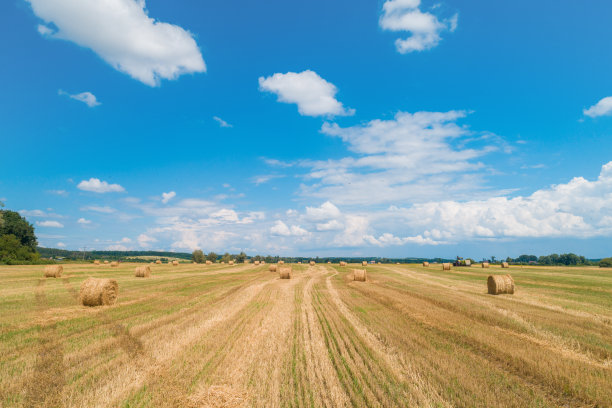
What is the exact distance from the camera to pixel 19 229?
65750mm

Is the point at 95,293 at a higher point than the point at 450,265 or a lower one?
higher

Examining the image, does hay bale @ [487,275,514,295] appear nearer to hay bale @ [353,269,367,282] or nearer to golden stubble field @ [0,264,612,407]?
golden stubble field @ [0,264,612,407]

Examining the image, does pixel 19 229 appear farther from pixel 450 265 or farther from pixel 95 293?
pixel 450 265

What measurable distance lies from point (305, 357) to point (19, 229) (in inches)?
3355

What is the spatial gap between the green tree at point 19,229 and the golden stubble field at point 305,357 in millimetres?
70816

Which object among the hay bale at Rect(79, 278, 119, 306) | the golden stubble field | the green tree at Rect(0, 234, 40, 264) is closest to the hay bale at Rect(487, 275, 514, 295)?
the golden stubble field

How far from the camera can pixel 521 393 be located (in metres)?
→ 5.63

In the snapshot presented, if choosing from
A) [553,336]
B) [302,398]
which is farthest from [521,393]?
[553,336]

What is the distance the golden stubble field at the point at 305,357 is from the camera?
5.47 metres

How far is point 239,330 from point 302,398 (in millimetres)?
5026

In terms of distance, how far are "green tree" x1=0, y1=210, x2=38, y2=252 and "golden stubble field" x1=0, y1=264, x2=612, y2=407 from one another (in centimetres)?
7082

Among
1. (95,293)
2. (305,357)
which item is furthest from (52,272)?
(305,357)

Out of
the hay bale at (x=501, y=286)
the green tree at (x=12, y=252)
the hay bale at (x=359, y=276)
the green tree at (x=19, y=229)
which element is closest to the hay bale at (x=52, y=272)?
the hay bale at (x=359, y=276)

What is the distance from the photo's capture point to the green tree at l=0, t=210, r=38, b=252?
210ft
